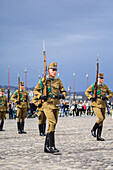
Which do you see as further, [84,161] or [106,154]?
[106,154]

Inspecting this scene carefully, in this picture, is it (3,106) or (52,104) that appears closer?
(52,104)

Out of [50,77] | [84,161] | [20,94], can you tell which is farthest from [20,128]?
[84,161]

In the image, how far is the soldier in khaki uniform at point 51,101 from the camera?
8977mm

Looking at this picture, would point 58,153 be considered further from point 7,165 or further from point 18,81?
point 18,81

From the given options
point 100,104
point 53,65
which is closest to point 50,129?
point 53,65

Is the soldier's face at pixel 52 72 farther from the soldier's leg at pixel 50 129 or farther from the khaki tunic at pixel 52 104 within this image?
the soldier's leg at pixel 50 129

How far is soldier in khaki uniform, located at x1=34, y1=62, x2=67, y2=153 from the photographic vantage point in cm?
898

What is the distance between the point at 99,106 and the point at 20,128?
5.04 m

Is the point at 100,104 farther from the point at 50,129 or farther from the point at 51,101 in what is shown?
the point at 50,129

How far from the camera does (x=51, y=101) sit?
9.18 metres

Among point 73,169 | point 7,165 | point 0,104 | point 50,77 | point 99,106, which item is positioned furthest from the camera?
point 0,104

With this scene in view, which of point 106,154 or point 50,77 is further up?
point 50,77

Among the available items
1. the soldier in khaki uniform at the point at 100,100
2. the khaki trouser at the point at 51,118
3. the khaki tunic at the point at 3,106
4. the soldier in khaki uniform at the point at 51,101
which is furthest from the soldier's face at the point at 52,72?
the khaki tunic at the point at 3,106

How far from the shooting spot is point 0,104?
1764 centimetres
